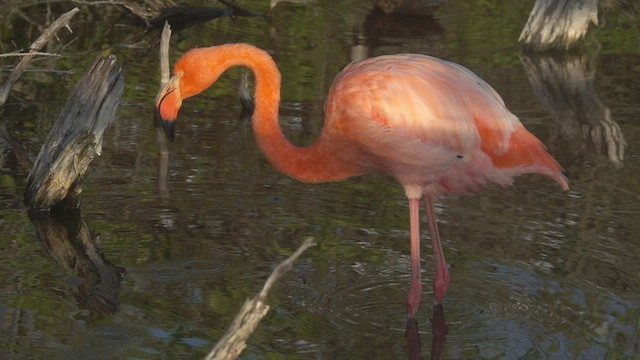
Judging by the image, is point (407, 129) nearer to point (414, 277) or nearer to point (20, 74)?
point (414, 277)

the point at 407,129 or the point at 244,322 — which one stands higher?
the point at 407,129

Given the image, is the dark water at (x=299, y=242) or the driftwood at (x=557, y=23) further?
the driftwood at (x=557, y=23)

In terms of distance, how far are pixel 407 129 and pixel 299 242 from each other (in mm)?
1112

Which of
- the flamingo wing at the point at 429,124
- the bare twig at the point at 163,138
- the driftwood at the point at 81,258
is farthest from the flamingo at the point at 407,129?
the bare twig at the point at 163,138

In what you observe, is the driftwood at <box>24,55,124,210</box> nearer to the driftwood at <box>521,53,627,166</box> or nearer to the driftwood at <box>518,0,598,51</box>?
the driftwood at <box>521,53,627,166</box>

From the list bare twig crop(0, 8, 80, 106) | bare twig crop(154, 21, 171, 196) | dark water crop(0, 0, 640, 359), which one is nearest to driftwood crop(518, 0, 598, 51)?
dark water crop(0, 0, 640, 359)

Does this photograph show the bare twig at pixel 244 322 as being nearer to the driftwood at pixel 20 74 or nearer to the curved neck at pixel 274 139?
the curved neck at pixel 274 139

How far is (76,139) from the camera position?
21.3ft

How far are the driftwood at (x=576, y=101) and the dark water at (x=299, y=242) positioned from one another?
1.1 inches

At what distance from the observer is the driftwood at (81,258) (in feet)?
18.1

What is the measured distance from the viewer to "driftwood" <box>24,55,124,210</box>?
6.47 meters

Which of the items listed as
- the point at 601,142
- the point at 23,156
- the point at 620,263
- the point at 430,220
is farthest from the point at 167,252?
the point at 601,142

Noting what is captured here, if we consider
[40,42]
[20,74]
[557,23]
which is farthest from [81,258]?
[557,23]

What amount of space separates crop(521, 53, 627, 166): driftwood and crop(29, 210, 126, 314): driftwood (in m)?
3.43
